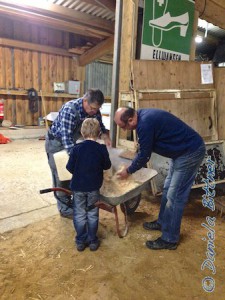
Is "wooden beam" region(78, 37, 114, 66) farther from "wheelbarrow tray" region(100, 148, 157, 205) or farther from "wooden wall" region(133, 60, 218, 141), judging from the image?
"wheelbarrow tray" region(100, 148, 157, 205)

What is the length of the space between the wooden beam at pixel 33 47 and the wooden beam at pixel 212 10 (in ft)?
18.7

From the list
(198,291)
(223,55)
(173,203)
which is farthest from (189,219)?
(223,55)

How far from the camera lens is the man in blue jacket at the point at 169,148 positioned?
7.23 feet

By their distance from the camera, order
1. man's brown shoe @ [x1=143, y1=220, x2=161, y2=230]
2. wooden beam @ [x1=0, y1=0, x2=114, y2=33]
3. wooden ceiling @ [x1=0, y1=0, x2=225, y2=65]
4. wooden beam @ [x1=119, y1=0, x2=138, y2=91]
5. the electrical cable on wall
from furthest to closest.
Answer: the electrical cable on wall < wooden beam @ [x1=0, y1=0, x2=114, y2=33] < wooden ceiling @ [x1=0, y1=0, x2=225, y2=65] < wooden beam @ [x1=119, y1=0, x2=138, y2=91] < man's brown shoe @ [x1=143, y1=220, x2=161, y2=230]

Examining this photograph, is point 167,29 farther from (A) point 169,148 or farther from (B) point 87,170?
(B) point 87,170

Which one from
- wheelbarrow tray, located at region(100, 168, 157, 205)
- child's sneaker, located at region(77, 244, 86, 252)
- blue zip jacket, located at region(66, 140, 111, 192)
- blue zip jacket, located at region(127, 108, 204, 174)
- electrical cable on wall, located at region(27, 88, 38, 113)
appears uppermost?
electrical cable on wall, located at region(27, 88, 38, 113)

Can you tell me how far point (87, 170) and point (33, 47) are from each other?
742cm

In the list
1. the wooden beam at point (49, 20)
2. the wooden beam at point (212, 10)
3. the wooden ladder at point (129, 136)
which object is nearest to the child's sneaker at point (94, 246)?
the wooden ladder at point (129, 136)

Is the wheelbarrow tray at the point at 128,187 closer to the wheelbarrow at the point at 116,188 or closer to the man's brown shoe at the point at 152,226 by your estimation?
the wheelbarrow at the point at 116,188

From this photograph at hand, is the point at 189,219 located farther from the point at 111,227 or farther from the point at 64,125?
the point at 64,125

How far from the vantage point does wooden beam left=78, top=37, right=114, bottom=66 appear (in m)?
8.22

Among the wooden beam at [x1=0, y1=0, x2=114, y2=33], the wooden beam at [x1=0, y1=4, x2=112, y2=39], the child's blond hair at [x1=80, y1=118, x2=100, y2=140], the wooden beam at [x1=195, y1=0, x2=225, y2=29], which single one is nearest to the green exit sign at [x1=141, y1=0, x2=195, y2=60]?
the wooden beam at [x1=195, y1=0, x2=225, y2=29]

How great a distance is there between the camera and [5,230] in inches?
106

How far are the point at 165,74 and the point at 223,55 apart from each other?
25.5 feet
